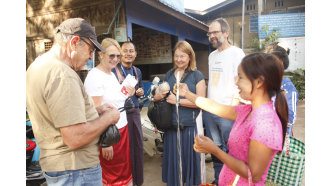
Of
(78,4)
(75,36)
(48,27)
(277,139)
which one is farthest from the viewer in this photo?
(48,27)

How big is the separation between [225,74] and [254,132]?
167 cm

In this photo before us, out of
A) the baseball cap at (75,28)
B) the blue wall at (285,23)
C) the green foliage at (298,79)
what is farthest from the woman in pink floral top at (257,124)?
the blue wall at (285,23)

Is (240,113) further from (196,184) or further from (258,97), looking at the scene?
(196,184)

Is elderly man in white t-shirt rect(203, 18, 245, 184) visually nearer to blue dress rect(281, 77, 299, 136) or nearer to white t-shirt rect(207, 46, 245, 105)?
white t-shirt rect(207, 46, 245, 105)

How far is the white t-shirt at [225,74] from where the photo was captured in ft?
8.91

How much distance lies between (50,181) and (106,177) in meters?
1.31

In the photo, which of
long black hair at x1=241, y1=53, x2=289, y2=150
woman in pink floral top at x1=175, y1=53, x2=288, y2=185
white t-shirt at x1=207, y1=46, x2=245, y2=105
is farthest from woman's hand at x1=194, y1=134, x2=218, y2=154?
white t-shirt at x1=207, y1=46, x2=245, y2=105

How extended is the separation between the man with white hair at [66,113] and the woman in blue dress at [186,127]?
139 centimetres

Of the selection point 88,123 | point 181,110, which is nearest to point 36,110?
point 88,123

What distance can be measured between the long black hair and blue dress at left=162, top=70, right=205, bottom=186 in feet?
4.86

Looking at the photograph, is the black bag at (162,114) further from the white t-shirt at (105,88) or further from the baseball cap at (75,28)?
the baseball cap at (75,28)

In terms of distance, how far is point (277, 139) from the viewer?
113cm

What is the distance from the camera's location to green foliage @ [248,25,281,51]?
12.7 metres

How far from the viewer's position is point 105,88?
7.51ft
